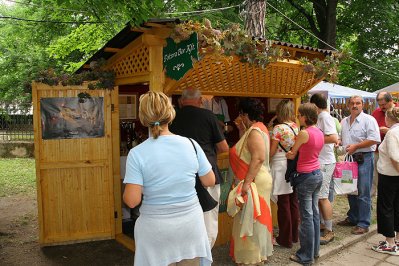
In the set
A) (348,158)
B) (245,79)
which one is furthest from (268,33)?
(245,79)

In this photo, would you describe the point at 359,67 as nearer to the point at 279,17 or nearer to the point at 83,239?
the point at 279,17

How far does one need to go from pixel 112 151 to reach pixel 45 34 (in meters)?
13.5

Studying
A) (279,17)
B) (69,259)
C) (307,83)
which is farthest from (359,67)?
(69,259)

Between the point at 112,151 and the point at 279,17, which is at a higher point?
the point at 279,17

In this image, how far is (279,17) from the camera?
1492cm

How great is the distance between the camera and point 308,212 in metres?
3.81

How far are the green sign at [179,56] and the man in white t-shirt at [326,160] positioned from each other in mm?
2071

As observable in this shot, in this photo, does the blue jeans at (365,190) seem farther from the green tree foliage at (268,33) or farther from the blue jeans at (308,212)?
the green tree foliage at (268,33)

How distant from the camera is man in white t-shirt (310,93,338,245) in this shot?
4543mm

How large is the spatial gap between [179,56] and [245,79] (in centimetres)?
144

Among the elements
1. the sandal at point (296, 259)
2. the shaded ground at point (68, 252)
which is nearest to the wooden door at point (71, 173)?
the shaded ground at point (68, 252)

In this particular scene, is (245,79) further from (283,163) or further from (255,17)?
(255,17)

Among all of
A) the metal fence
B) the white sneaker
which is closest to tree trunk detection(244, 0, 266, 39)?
the white sneaker

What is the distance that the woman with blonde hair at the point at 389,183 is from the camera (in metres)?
4.02
